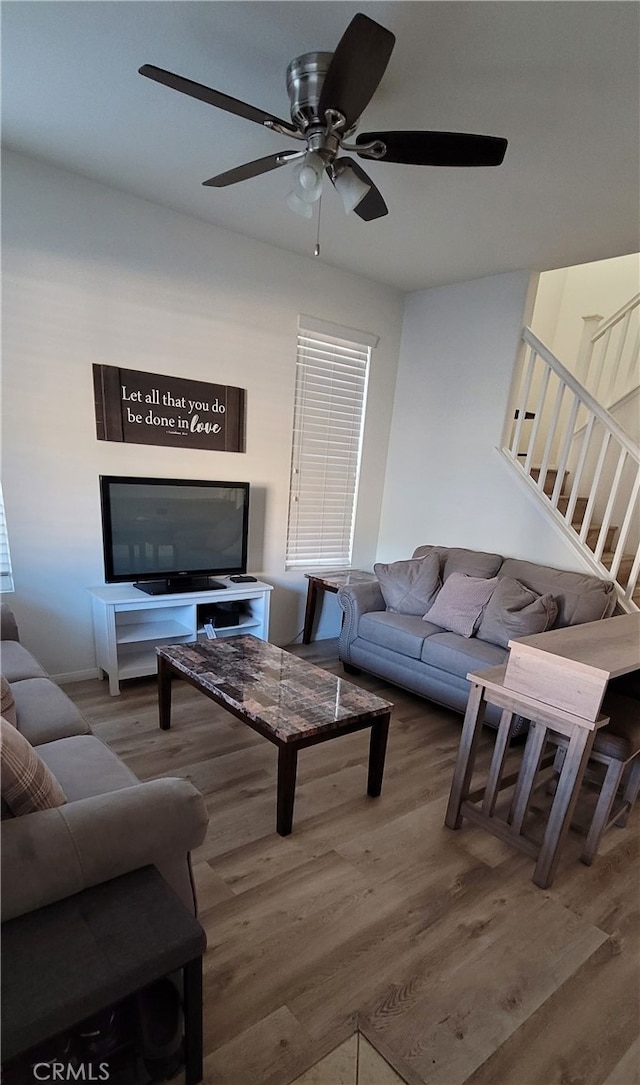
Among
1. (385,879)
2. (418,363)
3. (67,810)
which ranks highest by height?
(418,363)

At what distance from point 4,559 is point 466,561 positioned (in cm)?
290

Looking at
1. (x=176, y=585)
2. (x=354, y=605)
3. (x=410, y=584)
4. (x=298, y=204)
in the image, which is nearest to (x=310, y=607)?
(x=354, y=605)

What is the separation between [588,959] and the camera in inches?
60.4

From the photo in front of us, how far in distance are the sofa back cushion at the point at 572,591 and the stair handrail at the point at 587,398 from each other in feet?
2.55

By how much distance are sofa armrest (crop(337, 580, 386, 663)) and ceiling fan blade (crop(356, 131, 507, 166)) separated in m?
2.40

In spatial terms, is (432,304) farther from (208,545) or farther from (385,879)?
(385,879)

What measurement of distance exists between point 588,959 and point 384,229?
3.44 m

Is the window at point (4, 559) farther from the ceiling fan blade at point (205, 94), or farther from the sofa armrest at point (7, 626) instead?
the ceiling fan blade at point (205, 94)

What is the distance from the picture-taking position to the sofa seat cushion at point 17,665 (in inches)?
82.4

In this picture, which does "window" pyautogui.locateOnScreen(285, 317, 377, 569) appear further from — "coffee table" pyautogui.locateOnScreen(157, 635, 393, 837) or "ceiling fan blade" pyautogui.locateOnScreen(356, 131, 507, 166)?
"ceiling fan blade" pyautogui.locateOnScreen(356, 131, 507, 166)

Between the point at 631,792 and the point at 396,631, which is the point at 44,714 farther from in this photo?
the point at 631,792

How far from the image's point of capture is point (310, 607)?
389cm

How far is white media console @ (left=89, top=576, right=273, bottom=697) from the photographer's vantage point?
9.46 ft

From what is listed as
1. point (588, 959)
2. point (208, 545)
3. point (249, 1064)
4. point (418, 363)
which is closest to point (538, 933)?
point (588, 959)
